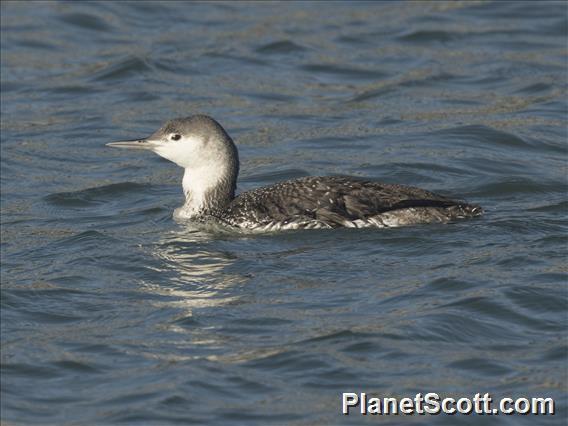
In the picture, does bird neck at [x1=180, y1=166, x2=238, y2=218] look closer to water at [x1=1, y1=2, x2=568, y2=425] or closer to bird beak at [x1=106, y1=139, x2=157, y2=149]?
water at [x1=1, y1=2, x2=568, y2=425]

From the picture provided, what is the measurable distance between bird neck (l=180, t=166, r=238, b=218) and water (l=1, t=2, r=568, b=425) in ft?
0.84

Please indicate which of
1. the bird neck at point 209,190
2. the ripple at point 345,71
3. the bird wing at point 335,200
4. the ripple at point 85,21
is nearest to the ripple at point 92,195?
the bird neck at point 209,190

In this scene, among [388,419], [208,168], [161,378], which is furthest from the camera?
[208,168]

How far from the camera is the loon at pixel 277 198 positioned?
441 inches

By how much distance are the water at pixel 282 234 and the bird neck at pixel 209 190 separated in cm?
26

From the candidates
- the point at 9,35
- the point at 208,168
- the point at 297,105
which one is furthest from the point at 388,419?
the point at 9,35

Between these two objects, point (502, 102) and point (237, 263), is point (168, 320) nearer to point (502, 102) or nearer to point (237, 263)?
point (237, 263)

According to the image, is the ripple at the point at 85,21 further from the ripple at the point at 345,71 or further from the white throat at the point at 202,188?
the white throat at the point at 202,188

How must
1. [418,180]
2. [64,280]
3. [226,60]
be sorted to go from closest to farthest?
[64,280] < [418,180] < [226,60]

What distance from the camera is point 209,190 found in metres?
12.0

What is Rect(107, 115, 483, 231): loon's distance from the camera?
1120cm

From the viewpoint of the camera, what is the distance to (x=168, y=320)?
9.62 meters

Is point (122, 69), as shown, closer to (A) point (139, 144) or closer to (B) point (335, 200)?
(A) point (139, 144)

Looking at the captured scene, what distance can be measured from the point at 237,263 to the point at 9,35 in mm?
9022
